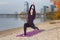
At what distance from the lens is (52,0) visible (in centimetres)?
3759

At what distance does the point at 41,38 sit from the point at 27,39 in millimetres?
707

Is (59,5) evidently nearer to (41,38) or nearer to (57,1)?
(57,1)

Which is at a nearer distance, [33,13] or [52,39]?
[52,39]

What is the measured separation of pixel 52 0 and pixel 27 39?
1071 inches

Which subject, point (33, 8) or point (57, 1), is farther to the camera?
point (57, 1)

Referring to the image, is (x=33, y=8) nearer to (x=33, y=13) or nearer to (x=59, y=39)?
(x=33, y=13)

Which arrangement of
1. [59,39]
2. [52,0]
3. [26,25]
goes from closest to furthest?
[59,39], [26,25], [52,0]

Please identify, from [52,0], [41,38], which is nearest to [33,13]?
[41,38]

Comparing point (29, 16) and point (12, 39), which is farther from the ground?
point (29, 16)

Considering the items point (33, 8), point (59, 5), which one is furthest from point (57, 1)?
point (33, 8)

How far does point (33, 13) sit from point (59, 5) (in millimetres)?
27213

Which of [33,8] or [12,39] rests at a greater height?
[33,8]

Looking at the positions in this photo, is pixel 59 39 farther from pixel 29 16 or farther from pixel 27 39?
pixel 29 16

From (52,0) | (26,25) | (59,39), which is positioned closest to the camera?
(59,39)
